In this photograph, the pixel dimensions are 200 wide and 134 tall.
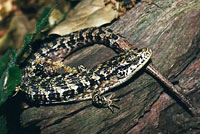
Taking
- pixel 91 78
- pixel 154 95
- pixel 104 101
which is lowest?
pixel 154 95

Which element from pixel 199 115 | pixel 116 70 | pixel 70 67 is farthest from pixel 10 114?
pixel 199 115

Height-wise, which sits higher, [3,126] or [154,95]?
[3,126]

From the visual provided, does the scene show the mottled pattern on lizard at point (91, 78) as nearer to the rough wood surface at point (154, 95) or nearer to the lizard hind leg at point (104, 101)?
the lizard hind leg at point (104, 101)

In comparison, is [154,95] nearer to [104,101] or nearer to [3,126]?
[104,101]

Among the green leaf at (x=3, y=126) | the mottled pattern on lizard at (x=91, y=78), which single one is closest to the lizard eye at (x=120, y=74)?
the mottled pattern on lizard at (x=91, y=78)

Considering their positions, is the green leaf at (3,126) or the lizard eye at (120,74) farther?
the lizard eye at (120,74)

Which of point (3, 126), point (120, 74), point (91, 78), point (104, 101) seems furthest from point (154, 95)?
point (3, 126)
